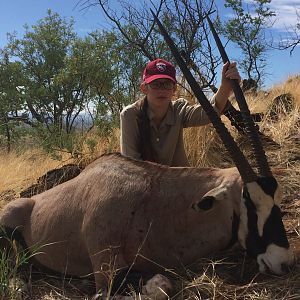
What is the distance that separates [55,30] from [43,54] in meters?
0.97

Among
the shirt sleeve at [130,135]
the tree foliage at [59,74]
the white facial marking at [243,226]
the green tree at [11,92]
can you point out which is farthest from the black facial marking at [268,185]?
the green tree at [11,92]

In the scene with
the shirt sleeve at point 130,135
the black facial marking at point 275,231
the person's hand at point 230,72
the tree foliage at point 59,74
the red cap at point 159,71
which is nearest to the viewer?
the black facial marking at point 275,231

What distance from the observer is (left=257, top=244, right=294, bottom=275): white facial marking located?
2725 mm

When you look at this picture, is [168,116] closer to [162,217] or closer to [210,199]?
[162,217]

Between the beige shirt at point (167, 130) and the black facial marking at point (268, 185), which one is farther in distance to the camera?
the beige shirt at point (167, 130)

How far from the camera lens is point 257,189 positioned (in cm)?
282

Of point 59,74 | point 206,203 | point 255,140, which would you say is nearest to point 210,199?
point 206,203

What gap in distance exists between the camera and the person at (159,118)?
160 inches

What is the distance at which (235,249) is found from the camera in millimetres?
3113

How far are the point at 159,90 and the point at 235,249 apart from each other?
1595 millimetres

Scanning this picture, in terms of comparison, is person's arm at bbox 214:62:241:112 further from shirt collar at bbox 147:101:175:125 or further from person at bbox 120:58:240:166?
shirt collar at bbox 147:101:175:125

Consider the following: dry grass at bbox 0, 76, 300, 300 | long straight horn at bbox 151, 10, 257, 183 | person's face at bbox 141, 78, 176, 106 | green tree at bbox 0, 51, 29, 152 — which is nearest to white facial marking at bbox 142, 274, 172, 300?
dry grass at bbox 0, 76, 300, 300

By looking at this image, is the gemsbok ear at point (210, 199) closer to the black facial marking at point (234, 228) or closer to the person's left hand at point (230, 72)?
the black facial marking at point (234, 228)

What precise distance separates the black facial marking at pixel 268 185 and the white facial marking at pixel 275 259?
1.00 ft
